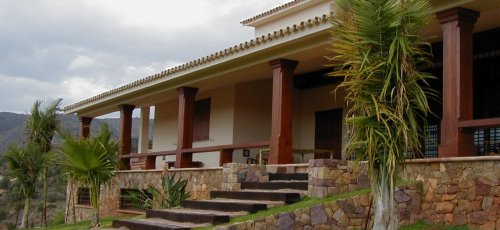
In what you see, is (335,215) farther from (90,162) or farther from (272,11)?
(272,11)

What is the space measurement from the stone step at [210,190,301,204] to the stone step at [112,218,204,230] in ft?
4.18

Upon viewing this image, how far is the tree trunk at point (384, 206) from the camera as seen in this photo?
7.40 metres

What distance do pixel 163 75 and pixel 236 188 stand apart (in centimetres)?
634

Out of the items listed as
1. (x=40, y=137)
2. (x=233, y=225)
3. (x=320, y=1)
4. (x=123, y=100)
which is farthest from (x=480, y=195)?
(x=40, y=137)

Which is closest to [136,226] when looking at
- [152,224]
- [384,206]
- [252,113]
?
[152,224]

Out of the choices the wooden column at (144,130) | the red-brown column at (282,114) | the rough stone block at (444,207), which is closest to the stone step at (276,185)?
the red-brown column at (282,114)

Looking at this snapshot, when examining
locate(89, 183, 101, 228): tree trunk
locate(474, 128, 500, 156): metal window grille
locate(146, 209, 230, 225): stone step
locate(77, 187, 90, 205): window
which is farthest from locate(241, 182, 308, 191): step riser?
locate(77, 187, 90, 205): window

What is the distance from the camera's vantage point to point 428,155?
537 inches

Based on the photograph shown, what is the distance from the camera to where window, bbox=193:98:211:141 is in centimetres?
1909

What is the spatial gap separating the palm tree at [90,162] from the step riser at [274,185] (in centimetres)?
388

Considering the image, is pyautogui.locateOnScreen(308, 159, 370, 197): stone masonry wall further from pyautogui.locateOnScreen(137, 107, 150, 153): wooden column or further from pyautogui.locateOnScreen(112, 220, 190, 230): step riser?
pyautogui.locateOnScreen(137, 107, 150, 153): wooden column

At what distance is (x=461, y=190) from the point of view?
9188mm

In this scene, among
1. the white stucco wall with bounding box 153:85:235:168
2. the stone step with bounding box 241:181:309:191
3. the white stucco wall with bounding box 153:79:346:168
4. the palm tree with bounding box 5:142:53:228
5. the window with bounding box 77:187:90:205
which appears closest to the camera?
the stone step with bounding box 241:181:309:191

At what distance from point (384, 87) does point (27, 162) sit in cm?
1467
